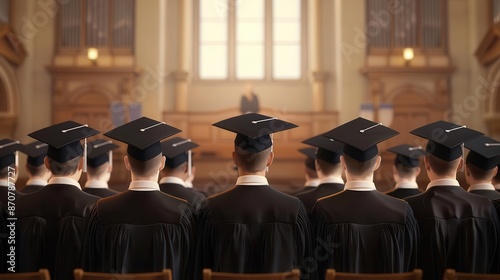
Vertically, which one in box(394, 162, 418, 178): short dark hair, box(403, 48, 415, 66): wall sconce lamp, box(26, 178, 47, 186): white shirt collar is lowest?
box(26, 178, 47, 186): white shirt collar

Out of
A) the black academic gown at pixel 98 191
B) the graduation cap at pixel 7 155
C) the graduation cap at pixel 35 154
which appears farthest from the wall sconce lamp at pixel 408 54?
the graduation cap at pixel 7 155

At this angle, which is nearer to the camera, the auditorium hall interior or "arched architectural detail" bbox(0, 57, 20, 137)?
"arched architectural detail" bbox(0, 57, 20, 137)

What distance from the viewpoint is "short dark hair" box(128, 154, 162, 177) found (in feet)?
12.3

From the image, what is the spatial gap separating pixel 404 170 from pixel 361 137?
1486 millimetres

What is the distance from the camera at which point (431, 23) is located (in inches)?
577

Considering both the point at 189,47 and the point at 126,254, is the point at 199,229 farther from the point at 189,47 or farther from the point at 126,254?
the point at 189,47

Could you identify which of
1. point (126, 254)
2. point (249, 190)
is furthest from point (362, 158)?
point (126, 254)

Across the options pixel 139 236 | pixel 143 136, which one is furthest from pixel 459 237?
pixel 143 136

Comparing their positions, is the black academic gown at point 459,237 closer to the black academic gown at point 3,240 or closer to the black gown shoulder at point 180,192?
the black gown shoulder at point 180,192

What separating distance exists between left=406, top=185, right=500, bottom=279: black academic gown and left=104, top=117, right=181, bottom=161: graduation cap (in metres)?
1.65

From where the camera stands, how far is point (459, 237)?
3.86 meters

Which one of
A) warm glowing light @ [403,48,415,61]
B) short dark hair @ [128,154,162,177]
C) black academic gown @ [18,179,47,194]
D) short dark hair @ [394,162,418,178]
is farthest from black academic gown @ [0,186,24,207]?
warm glowing light @ [403,48,415,61]

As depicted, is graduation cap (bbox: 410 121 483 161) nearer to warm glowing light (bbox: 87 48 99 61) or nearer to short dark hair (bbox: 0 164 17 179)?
short dark hair (bbox: 0 164 17 179)

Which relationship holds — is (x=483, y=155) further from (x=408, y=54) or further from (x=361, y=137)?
(x=408, y=54)
